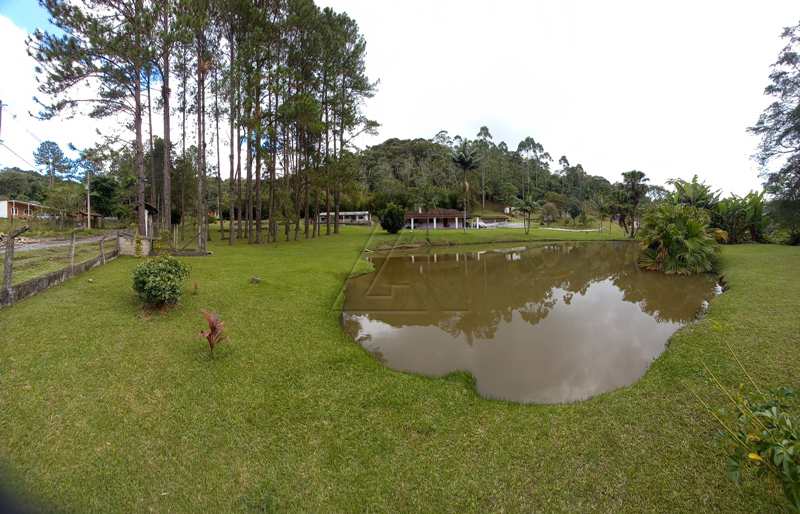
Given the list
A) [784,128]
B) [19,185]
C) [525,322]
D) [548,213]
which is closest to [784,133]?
[784,128]

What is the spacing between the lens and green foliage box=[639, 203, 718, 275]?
50.3ft

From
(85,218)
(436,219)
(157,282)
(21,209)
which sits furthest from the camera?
(436,219)

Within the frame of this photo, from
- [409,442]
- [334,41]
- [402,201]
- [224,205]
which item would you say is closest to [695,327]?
[409,442]

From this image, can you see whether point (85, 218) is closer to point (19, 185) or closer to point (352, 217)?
point (19, 185)

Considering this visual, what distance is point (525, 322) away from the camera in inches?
345

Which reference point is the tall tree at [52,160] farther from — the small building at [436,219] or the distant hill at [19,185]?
the small building at [436,219]

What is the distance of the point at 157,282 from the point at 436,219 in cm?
4089

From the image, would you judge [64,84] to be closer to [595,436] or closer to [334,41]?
[334,41]

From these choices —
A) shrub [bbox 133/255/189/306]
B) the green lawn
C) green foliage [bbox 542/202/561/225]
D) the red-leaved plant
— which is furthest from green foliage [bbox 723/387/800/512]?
green foliage [bbox 542/202/561/225]

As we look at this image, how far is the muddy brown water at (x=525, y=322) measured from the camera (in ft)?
19.3

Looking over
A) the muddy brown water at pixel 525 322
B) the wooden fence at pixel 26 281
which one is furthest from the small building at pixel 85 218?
the muddy brown water at pixel 525 322

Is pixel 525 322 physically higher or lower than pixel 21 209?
lower

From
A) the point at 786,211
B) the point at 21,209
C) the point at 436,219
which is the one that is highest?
the point at 436,219

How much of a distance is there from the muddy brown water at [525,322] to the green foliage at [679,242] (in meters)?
0.89
